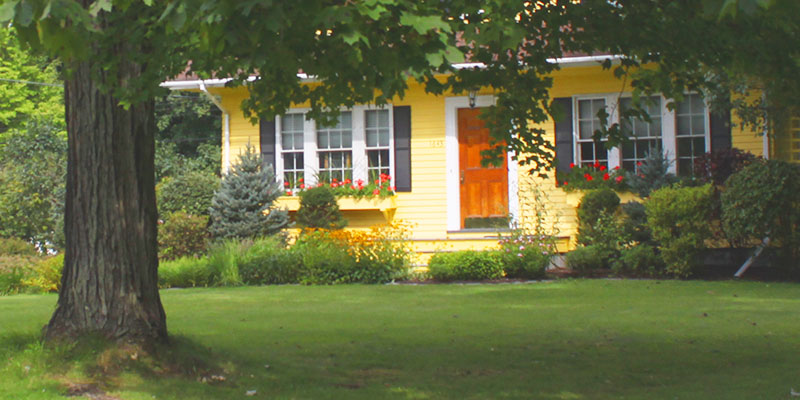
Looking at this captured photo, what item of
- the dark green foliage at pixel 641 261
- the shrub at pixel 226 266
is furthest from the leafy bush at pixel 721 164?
the shrub at pixel 226 266

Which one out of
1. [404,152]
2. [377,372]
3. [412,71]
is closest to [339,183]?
[404,152]

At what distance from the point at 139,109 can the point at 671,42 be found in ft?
12.9

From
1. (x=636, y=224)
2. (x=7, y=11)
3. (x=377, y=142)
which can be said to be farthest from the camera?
(x=377, y=142)

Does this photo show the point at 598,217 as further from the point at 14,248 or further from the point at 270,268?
the point at 14,248

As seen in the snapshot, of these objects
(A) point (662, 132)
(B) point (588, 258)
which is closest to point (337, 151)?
(B) point (588, 258)

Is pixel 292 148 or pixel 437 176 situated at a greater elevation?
pixel 292 148

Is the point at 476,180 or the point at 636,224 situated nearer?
the point at 636,224

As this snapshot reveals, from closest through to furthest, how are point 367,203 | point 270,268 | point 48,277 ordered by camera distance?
1. point 48,277
2. point 270,268
3. point 367,203

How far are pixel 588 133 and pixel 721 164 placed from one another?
2556mm

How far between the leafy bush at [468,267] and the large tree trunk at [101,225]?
7.91 m

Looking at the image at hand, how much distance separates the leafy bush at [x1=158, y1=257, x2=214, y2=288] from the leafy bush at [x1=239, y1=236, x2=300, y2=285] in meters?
0.56

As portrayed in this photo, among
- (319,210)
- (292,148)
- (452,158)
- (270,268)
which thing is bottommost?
(270,268)

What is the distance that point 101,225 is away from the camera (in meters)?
6.00

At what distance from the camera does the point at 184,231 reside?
51.6 feet
